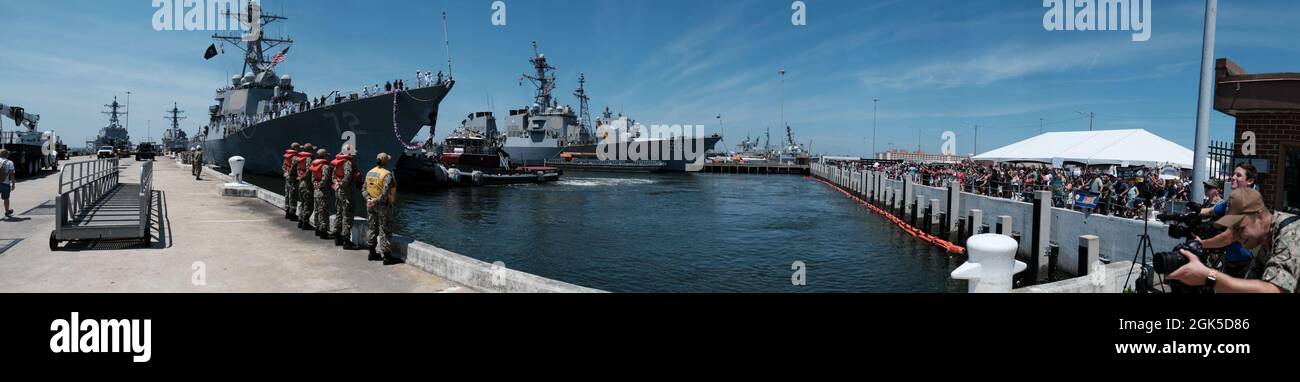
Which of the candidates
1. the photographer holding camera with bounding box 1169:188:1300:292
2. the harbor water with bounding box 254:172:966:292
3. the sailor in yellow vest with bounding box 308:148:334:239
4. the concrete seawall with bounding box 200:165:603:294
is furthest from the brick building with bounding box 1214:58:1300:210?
the sailor in yellow vest with bounding box 308:148:334:239

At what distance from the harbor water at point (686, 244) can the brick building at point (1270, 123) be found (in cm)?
579

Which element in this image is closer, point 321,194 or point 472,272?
point 472,272

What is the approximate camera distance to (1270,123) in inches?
472

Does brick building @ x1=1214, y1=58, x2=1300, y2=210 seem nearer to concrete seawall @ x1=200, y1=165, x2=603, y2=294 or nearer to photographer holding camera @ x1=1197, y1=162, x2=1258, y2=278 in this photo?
photographer holding camera @ x1=1197, y1=162, x2=1258, y2=278

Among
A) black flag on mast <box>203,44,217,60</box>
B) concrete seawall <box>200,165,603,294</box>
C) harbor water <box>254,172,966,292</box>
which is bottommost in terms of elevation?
harbor water <box>254,172,966,292</box>

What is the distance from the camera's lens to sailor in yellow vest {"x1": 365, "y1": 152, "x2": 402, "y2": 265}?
26.0 ft

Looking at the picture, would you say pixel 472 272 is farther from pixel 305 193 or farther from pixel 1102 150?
pixel 1102 150

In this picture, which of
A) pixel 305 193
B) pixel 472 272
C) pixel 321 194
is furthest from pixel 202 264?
pixel 472 272

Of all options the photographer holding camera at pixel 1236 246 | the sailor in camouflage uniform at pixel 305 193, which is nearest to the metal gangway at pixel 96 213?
the sailor in camouflage uniform at pixel 305 193

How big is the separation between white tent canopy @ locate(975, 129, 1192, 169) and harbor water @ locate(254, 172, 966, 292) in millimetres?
6067

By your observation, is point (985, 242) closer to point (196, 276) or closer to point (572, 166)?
point (196, 276)

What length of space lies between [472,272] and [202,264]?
360 cm

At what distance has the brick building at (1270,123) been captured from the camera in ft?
38.1
